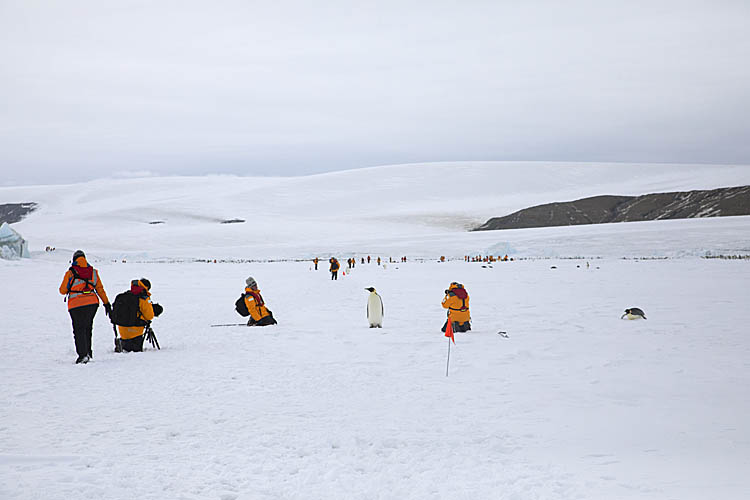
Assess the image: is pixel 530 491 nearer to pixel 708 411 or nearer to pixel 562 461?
pixel 562 461

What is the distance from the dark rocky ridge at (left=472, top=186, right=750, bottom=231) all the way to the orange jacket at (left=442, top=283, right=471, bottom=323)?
64425 millimetres

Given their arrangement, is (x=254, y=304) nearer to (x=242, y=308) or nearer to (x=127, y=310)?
(x=242, y=308)

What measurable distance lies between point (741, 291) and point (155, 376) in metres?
15.5

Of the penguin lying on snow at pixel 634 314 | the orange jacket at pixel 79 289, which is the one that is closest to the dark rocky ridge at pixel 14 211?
the orange jacket at pixel 79 289

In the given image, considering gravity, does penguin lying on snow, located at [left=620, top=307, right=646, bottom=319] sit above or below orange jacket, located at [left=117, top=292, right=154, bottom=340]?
below

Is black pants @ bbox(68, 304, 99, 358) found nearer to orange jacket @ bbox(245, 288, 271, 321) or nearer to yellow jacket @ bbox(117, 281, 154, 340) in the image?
yellow jacket @ bbox(117, 281, 154, 340)

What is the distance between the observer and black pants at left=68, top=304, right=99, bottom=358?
324 inches

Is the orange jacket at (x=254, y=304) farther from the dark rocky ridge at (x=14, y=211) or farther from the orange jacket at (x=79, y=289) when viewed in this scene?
the dark rocky ridge at (x=14, y=211)

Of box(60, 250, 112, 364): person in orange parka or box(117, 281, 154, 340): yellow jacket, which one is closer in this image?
box(60, 250, 112, 364): person in orange parka

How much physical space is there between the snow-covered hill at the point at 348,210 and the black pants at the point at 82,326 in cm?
3810

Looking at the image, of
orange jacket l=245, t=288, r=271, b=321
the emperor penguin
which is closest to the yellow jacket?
orange jacket l=245, t=288, r=271, b=321

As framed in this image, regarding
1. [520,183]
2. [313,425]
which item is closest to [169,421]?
[313,425]

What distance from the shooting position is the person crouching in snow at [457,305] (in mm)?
10477

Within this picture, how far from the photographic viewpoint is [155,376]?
7.49 metres
